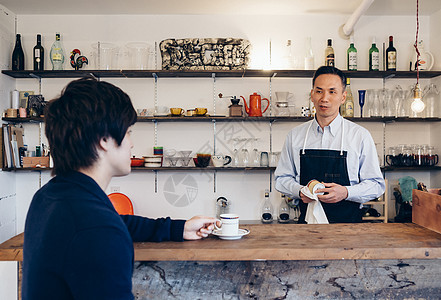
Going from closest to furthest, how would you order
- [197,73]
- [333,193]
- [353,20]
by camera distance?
[333,193] → [353,20] → [197,73]

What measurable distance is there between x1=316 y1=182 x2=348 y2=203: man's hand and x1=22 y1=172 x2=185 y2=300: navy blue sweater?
1.52 meters

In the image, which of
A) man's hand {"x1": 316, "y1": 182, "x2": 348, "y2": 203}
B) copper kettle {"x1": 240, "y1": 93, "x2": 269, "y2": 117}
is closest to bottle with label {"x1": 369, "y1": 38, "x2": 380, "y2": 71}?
copper kettle {"x1": 240, "y1": 93, "x2": 269, "y2": 117}

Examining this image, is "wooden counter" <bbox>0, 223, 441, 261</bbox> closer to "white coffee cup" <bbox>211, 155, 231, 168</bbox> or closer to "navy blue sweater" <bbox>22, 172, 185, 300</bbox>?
"navy blue sweater" <bbox>22, 172, 185, 300</bbox>

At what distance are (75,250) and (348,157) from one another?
1996mm

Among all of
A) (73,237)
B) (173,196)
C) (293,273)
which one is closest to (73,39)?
(173,196)

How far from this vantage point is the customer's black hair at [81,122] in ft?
2.69

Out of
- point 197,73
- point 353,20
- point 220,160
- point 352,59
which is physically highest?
point 353,20

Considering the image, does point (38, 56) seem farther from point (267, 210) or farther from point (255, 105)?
point (267, 210)

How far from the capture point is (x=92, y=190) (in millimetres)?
799

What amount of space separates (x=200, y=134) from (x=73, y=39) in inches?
64.2

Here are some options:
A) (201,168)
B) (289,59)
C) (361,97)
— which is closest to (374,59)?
(361,97)

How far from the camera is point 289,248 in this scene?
1.35m

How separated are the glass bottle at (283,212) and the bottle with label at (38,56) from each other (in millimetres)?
2745

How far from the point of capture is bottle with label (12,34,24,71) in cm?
382
